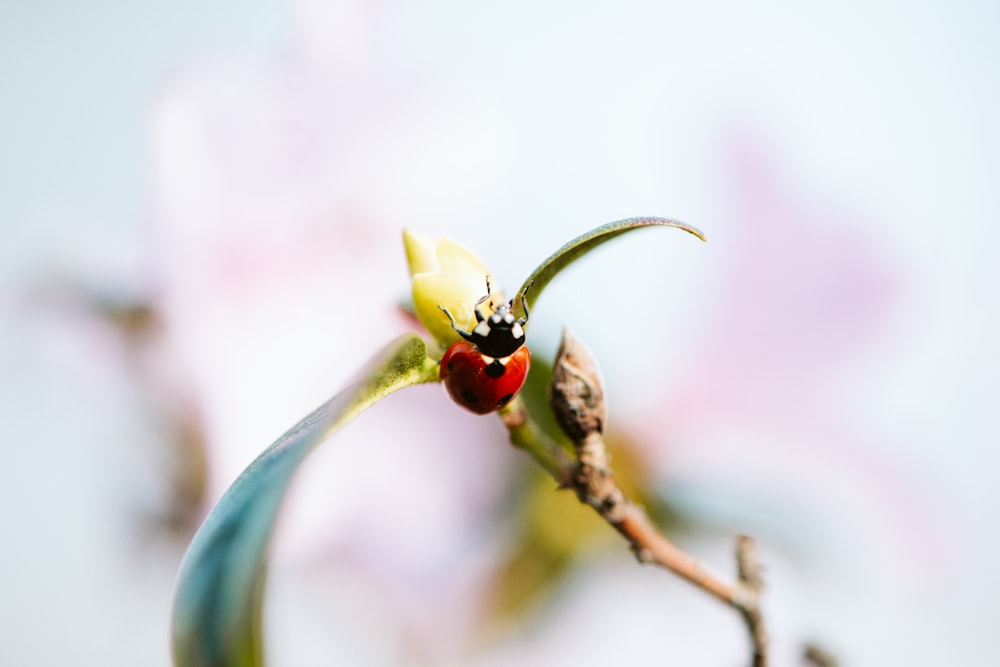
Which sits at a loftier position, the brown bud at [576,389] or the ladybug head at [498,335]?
the ladybug head at [498,335]

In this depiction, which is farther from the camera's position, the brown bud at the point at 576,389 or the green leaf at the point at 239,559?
the brown bud at the point at 576,389

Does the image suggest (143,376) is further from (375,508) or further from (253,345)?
(375,508)

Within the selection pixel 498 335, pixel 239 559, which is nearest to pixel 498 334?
pixel 498 335

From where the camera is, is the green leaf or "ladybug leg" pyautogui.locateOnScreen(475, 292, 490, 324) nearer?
the green leaf

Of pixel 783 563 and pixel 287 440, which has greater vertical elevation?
pixel 287 440

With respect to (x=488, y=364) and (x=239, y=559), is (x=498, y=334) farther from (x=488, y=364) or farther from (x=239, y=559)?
(x=239, y=559)

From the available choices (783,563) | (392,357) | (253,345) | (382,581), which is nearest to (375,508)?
(382,581)
